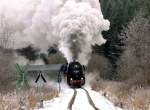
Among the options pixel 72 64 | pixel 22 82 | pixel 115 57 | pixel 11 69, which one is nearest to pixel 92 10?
pixel 72 64

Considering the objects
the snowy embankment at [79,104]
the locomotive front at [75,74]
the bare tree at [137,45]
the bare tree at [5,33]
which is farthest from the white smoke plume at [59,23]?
the snowy embankment at [79,104]

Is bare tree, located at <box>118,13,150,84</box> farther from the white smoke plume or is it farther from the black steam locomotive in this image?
the black steam locomotive

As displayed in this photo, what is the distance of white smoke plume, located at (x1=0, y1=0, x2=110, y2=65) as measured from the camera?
40.1m

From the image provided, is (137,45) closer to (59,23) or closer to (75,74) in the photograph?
(59,23)

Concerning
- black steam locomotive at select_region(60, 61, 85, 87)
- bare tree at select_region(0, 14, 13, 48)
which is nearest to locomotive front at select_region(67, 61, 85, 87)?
black steam locomotive at select_region(60, 61, 85, 87)

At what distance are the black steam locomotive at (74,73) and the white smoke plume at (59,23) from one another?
7.58 feet

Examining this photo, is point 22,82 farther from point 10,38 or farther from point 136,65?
point 10,38

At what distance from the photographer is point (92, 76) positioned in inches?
2195

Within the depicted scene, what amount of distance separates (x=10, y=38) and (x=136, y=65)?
47.5 feet

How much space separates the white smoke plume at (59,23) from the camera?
4012cm

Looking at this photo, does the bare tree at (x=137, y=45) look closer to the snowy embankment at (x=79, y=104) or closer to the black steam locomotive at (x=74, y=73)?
the black steam locomotive at (x=74, y=73)

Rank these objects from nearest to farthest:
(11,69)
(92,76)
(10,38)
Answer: (11,69) < (10,38) < (92,76)

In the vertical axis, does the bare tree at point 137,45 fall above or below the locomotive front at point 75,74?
above

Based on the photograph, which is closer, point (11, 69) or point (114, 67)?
point (11, 69)
